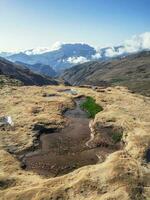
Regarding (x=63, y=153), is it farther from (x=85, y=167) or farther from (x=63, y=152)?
(x=85, y=167)

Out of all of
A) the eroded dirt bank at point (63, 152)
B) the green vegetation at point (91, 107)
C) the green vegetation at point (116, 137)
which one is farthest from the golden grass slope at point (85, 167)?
the eroded dirt bank at point (63, 152)

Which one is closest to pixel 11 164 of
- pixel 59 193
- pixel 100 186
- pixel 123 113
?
pixel 59 193

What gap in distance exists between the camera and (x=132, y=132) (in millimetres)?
58688

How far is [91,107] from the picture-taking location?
78500 mm

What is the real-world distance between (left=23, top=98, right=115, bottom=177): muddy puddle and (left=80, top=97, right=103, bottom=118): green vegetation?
7507 millimetres

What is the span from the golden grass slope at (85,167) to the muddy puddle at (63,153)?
2224 millimetres

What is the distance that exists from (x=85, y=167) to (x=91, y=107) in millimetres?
34493

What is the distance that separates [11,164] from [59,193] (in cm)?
1100

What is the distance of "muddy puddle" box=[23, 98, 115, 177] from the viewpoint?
4754cm

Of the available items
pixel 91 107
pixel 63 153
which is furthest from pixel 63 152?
pixel 91 107

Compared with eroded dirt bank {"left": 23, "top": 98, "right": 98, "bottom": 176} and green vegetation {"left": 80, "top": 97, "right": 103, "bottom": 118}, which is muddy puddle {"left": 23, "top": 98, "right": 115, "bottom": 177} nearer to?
eroded dirt bank {"left": 23, "top": 98, "right": 98, "bottom": 176}

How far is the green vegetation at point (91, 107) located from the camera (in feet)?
243

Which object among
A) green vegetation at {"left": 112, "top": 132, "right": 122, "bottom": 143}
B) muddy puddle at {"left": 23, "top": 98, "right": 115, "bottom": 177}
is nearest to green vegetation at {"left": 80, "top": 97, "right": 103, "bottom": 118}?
muddy puddle at {"left": 23, "top": 98, "right": 115, "bottom": 177}

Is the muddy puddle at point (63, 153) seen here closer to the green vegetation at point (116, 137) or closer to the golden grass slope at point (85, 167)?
the golden grass slope at point (85, 167)
